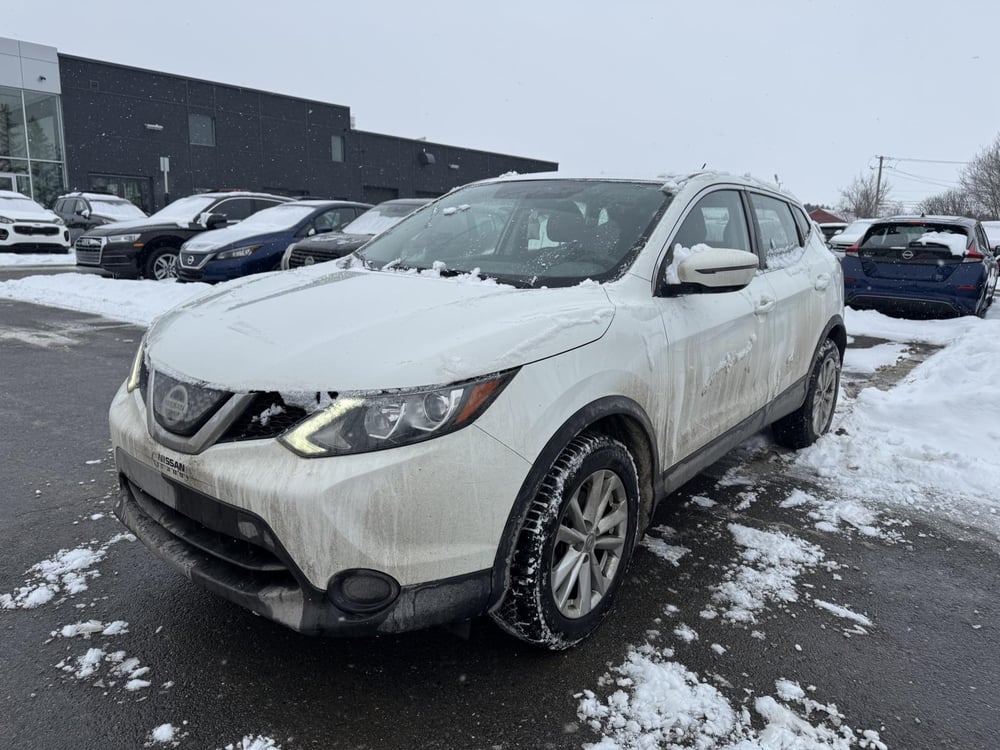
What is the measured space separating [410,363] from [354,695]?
3.54ft

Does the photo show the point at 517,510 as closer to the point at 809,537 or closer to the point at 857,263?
the point at 809,537

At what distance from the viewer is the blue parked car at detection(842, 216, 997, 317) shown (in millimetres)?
9578

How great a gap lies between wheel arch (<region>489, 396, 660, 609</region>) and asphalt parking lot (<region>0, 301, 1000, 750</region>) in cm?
32

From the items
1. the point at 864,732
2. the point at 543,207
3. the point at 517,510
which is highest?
the point at 543,207

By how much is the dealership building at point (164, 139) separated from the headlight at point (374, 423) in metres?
21.2

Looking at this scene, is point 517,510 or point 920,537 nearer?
point 517,510

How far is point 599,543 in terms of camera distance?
256 cm

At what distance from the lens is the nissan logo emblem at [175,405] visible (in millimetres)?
2199

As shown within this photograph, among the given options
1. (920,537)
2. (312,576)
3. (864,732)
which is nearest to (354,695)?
(312,576)

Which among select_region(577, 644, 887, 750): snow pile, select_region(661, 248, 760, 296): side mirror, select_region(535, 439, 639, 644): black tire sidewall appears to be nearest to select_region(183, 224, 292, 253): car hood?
select_region(661, 248, 760, 296): side mirror

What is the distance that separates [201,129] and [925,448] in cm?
3137

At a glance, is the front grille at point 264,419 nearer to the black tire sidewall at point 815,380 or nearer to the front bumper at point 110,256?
the black tire sidewall at point 815,380

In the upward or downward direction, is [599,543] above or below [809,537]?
above

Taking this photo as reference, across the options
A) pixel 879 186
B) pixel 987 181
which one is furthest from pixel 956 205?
pixel 879 186
